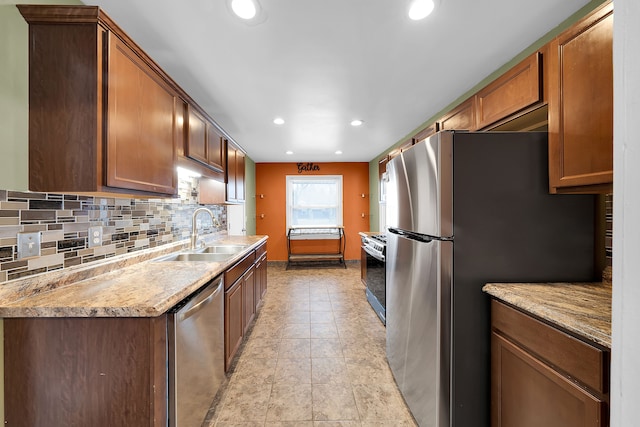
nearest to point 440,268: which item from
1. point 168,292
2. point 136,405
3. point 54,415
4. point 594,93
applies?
point 594,93

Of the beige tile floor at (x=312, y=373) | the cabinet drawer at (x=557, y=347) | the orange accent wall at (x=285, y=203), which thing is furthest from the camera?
the orange accent wall at (x=285, y=203)

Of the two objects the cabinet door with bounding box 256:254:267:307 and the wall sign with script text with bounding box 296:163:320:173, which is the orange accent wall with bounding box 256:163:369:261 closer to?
the wall sign with script text with bounding box 296:163:320:173

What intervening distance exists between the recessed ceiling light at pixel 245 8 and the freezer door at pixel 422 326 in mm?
1536

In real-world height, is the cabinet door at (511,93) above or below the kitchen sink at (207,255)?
above

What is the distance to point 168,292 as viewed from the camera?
1192mm

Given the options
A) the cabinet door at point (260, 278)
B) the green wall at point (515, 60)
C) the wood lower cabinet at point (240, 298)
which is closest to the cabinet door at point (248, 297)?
the wood lower cabinet at point (240, 298)

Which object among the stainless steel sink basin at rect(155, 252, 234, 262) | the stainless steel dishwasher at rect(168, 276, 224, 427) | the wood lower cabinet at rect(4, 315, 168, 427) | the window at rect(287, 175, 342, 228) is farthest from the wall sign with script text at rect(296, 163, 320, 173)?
the wood lower cabinet at rect(4, 315, 168, 427)

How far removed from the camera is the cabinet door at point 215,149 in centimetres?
251

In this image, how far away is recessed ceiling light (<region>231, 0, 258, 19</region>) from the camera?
52.2 inches

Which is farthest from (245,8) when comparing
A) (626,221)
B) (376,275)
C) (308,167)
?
(308,167)

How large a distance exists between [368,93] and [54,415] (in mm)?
2802

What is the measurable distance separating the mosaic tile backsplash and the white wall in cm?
193

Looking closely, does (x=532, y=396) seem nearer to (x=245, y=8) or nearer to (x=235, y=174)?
(x=245, y=8)

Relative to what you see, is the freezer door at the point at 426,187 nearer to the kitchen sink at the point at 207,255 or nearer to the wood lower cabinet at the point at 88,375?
the wood lower cabinet at the point at 88,375
